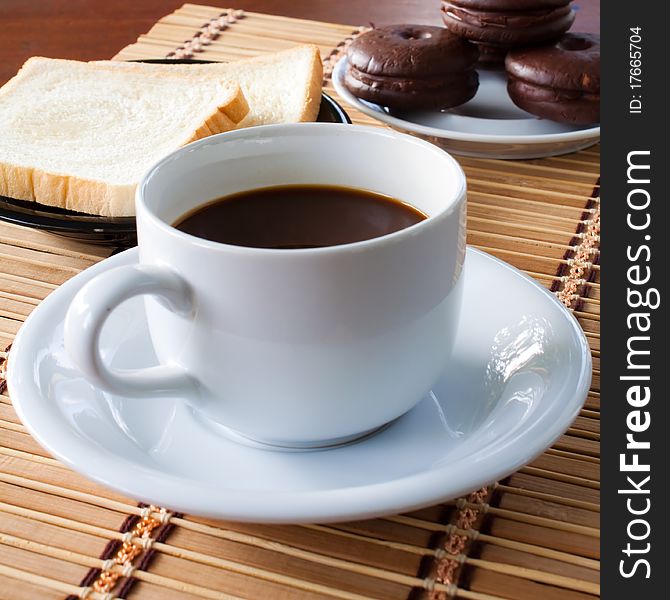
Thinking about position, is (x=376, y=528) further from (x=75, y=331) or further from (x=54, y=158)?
(x=54, y=158)

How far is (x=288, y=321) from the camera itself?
48 cm

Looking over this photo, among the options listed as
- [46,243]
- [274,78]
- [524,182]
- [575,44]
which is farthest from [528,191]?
[46,243]

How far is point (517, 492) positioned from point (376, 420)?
0.10 m

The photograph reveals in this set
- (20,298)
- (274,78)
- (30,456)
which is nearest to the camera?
(30,456)

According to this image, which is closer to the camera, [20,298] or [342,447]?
[342,447]

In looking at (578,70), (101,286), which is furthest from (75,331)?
(578,70)

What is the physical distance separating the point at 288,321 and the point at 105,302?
10 centimetres

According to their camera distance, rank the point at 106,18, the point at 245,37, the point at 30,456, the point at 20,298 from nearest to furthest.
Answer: the point at 30,456
the point at 20,298
the point at 245,37
the point at 106,18

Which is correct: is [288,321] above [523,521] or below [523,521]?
above

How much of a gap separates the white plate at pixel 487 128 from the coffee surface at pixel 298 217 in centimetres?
35

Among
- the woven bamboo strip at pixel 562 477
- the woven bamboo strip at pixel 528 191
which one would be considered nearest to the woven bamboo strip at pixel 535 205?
the woven bamboo strip at pixel 528 191

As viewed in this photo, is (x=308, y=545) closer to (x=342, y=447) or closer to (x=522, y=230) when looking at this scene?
(x=342, y=447)

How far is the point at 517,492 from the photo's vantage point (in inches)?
21.7

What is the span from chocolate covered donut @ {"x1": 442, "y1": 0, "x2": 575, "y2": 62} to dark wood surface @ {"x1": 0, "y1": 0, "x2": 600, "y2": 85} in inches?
16.5
